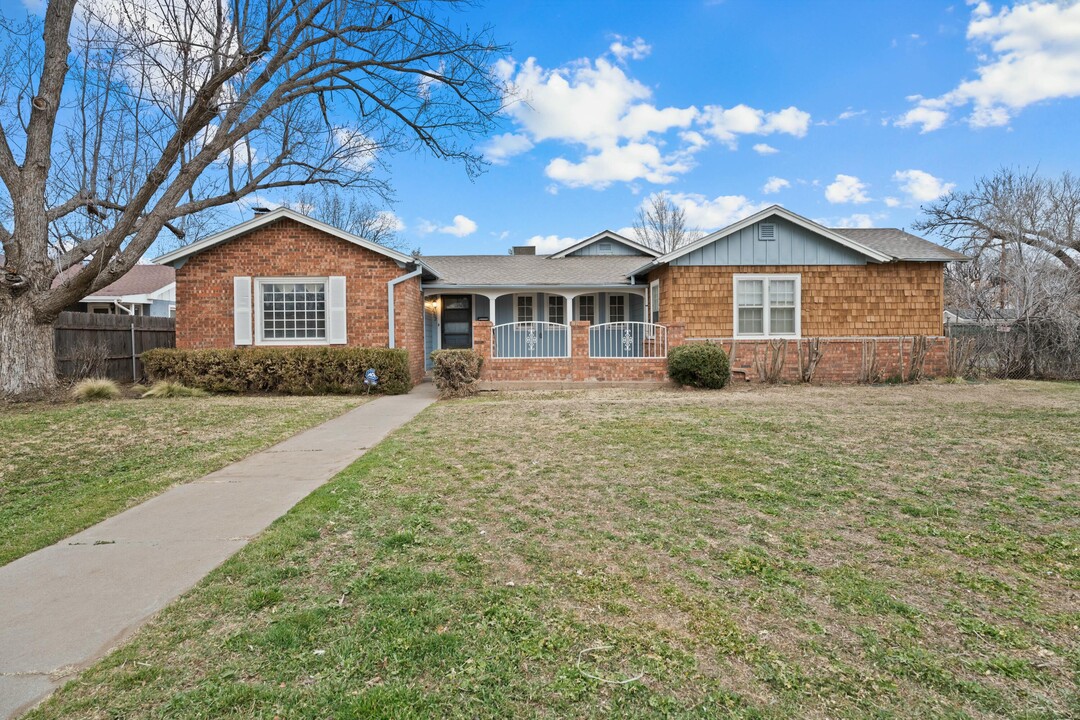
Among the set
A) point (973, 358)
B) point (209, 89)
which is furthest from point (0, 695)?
point (973, 358)

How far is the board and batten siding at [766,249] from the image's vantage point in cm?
1423

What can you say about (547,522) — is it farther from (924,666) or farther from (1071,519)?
(1071,519)

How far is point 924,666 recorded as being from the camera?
2277 millimetres

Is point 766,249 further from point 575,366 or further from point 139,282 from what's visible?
point 139,282

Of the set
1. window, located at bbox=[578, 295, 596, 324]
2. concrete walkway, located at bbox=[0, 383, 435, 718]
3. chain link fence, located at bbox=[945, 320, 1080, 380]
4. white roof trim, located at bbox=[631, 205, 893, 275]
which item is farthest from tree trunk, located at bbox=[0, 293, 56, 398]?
chain link fence, located at bbox=[945, 320, 1080, 380]

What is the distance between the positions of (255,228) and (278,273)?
3.99ft

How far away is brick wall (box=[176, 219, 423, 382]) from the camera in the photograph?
45.0 ft

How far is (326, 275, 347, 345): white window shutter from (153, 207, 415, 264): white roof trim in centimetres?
109

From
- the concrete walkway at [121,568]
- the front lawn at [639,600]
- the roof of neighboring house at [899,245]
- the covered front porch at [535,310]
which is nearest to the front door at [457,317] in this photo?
the covered front porch at [535,310]

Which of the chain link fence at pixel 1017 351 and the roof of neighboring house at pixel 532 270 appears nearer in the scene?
the chain link fence at pixel 1017 351

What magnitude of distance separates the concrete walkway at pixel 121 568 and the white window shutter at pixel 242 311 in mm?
8672

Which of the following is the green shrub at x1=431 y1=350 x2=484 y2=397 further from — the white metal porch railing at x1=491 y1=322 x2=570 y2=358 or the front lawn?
the front lawn

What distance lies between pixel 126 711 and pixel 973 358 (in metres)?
18.1

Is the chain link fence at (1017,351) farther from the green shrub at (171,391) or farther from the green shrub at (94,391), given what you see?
the green shrub at (94,391)
